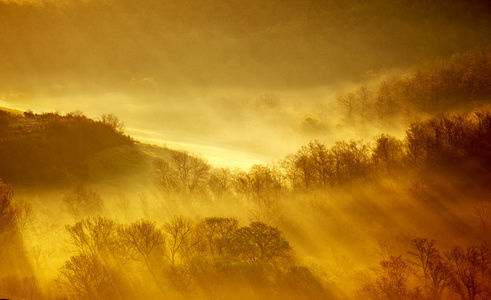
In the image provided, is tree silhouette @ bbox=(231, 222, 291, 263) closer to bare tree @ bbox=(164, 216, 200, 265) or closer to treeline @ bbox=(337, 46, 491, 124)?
bare tree @ bbox=(164, 216, 200, 265)

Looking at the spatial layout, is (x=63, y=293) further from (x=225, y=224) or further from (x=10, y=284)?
(x=225, y=224)

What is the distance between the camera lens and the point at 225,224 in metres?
39.0

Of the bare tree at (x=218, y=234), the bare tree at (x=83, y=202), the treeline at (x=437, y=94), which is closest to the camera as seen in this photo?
the bare tree at (x=218, y=234)

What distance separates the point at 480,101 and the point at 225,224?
285ft

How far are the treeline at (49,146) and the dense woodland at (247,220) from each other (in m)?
0.26

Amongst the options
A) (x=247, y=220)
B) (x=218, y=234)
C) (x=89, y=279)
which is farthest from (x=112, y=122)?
(x=89, y=279)

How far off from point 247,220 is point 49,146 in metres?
37.3

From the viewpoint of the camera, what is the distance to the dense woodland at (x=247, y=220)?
30.0m

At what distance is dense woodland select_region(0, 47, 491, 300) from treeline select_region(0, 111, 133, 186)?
0.84ft

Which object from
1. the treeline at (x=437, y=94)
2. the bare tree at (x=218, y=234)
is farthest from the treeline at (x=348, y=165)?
the treeline at (x=437, y=94)

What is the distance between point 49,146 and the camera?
56.8m

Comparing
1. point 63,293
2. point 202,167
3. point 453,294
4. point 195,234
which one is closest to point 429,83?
point 202,167

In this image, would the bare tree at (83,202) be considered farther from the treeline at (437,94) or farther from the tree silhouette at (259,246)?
the treeline at (437,94)

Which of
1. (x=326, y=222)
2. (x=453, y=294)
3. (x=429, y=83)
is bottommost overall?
(x=453, y=294)
